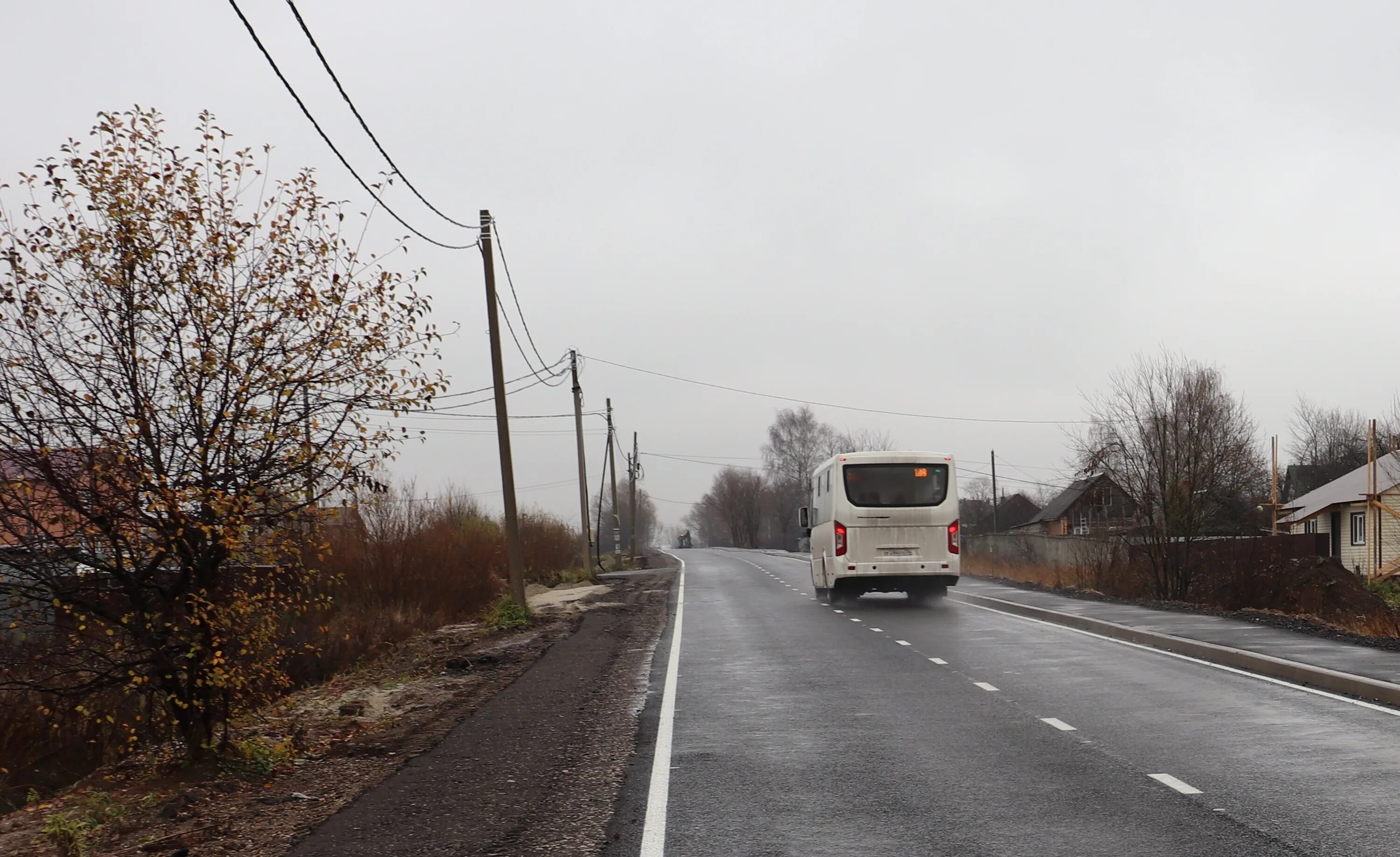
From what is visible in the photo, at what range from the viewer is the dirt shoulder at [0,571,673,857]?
23.4ft

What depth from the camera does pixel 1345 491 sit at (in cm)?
5188

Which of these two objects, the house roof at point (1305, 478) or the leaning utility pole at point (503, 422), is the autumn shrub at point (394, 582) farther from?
the house roof at point (1305, 478)

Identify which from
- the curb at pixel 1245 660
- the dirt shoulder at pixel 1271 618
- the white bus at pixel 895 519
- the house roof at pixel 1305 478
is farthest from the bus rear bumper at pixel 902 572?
the house roof at pixel 1305 478

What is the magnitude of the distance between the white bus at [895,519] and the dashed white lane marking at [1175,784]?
17.3 metres

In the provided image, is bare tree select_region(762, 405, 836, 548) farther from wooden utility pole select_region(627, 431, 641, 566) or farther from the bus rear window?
the bus rear window

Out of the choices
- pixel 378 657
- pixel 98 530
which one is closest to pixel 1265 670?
pixel 98 530

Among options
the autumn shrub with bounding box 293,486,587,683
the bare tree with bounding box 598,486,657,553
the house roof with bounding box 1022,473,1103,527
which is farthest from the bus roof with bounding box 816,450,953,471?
the bare tree with bounding box 598,486,657,553

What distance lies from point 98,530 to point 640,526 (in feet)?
583

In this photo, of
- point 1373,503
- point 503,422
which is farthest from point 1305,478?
point 503,422

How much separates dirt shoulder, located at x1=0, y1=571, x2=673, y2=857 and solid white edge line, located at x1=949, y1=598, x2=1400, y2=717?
6423 millimetres

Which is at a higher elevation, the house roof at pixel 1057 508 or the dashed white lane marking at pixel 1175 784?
the dashed white lane marking at pixel 1175 784

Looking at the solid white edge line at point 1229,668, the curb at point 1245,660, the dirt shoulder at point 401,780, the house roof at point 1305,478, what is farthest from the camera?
the house roof at point 1305,478

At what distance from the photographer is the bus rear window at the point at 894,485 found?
2545 centimetres

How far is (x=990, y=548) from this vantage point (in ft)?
157
